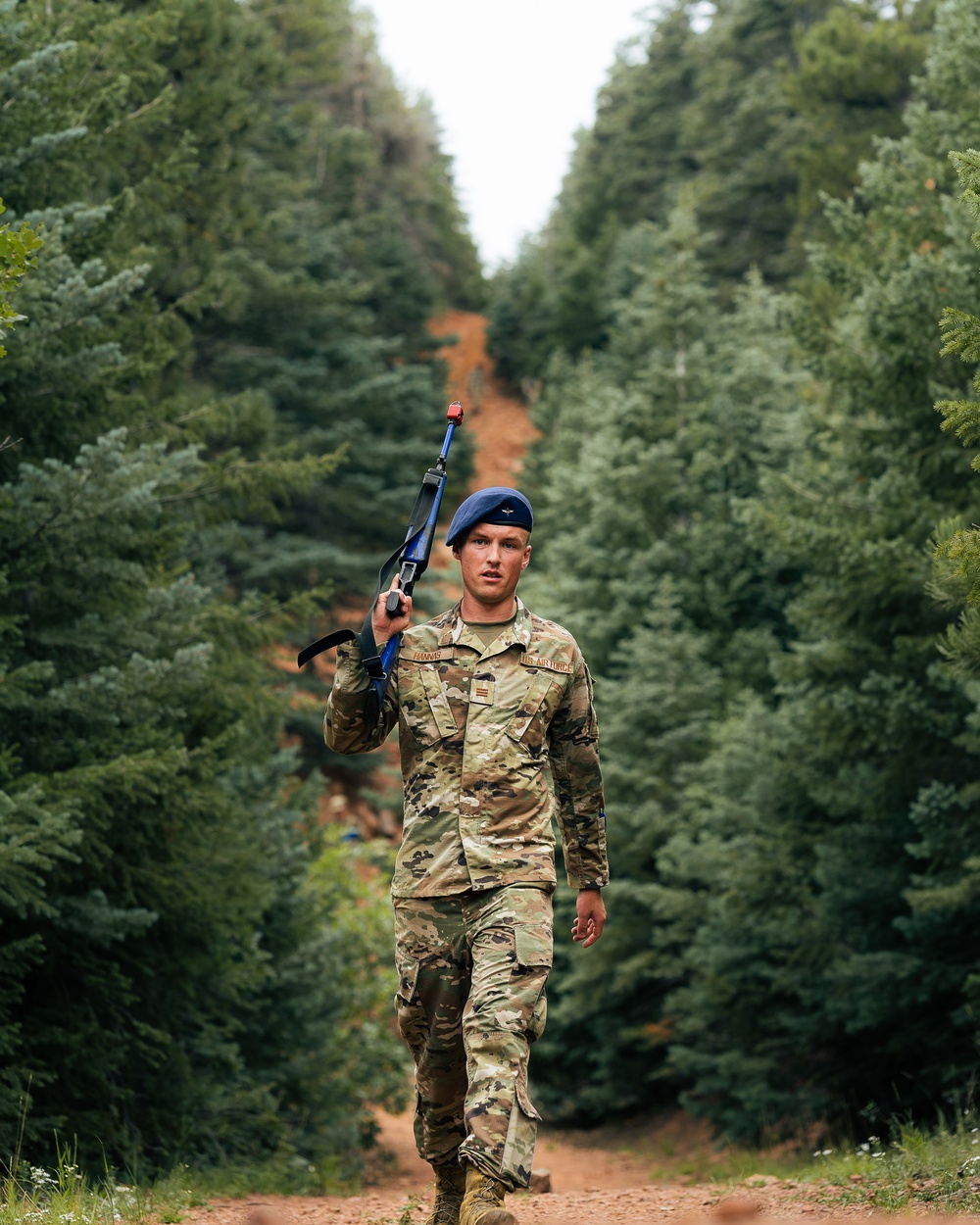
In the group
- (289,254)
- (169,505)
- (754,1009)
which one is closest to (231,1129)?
(169,505)

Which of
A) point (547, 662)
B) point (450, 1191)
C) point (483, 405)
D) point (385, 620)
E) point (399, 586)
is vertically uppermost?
→ point (483, 405)

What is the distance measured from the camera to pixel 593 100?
238 ft

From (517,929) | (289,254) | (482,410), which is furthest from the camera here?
(482,410)

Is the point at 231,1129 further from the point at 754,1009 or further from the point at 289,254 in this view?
the point at 289,254

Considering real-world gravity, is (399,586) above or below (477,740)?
above

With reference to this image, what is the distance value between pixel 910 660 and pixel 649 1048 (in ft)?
36.9

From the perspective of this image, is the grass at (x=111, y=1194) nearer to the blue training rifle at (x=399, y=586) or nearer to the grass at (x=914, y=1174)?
the blue training rifle at (x=399, y=586)

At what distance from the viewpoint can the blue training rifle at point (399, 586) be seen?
4.96m

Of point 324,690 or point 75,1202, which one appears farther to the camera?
point 324,690

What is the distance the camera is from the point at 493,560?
5242mm

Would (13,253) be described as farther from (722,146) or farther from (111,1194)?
(722,146)

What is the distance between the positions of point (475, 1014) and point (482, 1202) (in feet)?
2.01

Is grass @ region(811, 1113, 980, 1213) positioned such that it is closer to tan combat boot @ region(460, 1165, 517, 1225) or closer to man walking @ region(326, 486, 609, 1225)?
man walking @ region(326, 486, 609, 1225)

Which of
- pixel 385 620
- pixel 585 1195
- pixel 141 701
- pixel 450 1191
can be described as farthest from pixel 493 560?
pixel 585 1195
